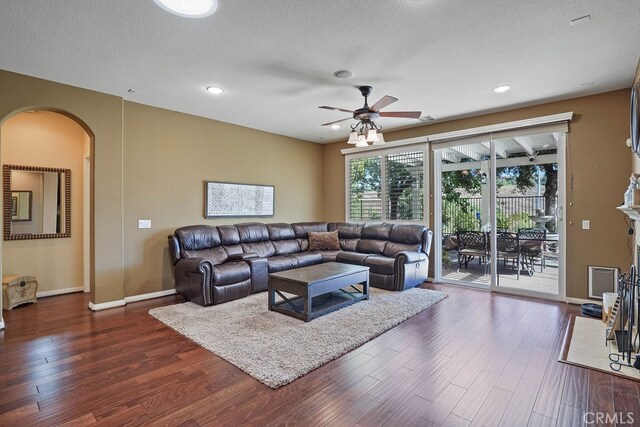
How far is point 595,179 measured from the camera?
13.8 ft

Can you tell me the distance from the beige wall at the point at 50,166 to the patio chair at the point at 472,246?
639cm

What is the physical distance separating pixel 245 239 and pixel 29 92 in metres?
3.31

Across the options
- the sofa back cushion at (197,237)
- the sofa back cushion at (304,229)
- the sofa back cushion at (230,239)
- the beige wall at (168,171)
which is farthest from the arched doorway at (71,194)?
the sofa back cushion at (304,229)

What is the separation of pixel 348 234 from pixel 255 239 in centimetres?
193

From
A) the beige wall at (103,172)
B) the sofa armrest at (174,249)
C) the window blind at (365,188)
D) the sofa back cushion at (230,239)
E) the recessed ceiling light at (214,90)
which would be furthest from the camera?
the window blind at (365,188)

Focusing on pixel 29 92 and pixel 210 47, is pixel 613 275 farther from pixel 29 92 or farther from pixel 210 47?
pixel 29 92

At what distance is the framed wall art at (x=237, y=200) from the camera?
17.7 ft

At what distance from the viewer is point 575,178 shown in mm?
4348

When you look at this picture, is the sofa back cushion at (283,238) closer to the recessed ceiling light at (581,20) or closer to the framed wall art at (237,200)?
the framed wall art at (237,200)

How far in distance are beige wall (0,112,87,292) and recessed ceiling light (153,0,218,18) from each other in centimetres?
383

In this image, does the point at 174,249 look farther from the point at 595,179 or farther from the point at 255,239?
the point at 595,179

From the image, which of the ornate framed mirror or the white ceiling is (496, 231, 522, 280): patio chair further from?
the ornate framed mirror

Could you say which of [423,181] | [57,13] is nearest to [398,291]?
[423,181]

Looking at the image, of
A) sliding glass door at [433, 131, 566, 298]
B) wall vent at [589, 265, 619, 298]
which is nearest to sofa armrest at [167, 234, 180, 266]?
sliding glass door at [433, 131, 566, 298]
